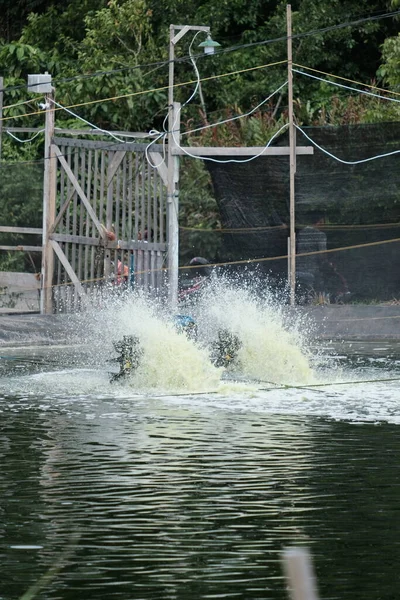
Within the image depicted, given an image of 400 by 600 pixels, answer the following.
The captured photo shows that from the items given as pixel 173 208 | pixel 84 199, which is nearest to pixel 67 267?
pixel 84 199

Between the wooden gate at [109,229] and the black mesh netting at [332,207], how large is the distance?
4.29 ft

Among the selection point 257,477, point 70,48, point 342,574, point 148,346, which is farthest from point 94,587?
point 70,48

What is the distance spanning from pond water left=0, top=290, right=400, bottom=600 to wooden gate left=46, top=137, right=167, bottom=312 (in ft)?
26.8

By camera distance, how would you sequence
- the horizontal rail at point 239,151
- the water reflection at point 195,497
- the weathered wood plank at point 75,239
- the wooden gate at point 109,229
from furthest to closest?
the weathered wood plank at point 75,239 < the wooden gate at point 109,229 < the horizontal rail at point 239,151 < the water reflection at point 195,497

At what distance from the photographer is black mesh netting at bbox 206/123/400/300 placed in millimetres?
22719

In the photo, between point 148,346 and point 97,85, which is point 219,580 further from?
point 97,85

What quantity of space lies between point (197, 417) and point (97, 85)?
63.2ft

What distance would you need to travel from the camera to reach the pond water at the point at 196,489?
716 centimetres

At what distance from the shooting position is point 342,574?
7.17 m

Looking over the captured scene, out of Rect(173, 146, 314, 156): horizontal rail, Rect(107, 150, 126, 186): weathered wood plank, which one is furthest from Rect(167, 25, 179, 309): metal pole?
Rect(107, 150, 126, 186): weathered wood plank

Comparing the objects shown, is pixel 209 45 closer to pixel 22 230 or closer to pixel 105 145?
pixel 105 145

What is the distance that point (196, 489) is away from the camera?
370 inches

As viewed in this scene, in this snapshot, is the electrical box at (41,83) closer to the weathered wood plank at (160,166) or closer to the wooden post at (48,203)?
the wooden post at (48,203)

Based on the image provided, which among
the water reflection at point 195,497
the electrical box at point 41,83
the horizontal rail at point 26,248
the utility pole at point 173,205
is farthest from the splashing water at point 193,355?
the electrical box at point 41,83
